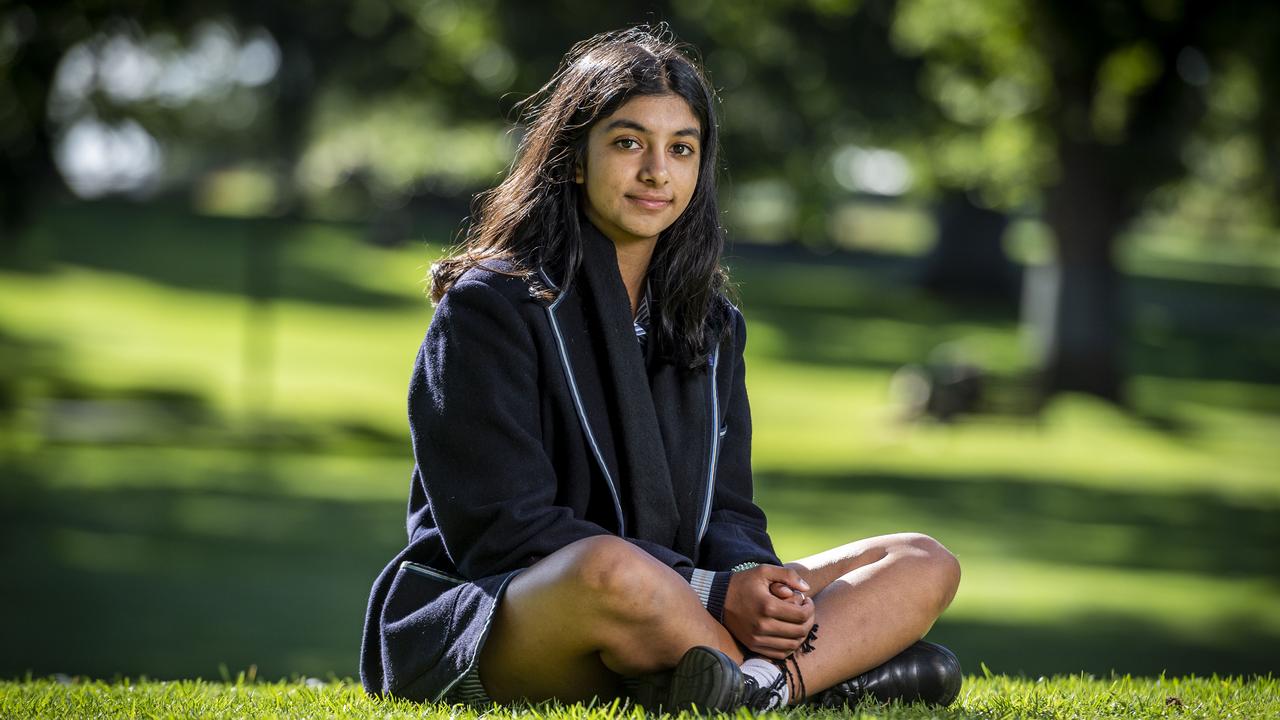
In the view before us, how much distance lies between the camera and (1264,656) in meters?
11.6

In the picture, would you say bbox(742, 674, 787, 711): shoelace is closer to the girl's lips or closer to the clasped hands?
the clasped hands

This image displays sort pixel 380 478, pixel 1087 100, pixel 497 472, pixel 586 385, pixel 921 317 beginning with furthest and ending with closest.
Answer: pixel 921 317 → pixel 1087 100 → pixel 380 478 → pixel 586 385 → pixel 497 472

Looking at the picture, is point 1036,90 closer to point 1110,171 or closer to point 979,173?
point 1110,171

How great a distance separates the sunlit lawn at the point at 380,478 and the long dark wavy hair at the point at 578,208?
0.30 m

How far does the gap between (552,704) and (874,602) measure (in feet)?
2.69

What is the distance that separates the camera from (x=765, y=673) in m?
4.01

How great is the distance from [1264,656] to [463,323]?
29.4ft

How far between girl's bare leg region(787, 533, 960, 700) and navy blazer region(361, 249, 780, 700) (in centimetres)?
27

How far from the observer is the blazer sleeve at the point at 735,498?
4.45m

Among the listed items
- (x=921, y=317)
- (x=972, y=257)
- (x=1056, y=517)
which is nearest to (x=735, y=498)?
(x=1056, y=517)

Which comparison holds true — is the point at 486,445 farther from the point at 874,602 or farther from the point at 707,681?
the point at 874,602

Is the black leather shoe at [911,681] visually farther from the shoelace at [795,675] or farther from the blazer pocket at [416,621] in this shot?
the blazer pocket at [416,621]

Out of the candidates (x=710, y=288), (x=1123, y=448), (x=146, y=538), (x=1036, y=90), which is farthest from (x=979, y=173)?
(x=710, y=288)

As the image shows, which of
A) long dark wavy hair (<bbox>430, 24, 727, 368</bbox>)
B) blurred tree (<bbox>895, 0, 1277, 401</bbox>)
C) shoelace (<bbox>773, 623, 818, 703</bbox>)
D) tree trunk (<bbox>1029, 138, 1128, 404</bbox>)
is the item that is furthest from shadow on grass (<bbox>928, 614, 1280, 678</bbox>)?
tree trunk (<bbox>1029, 138, 1128, 404</bbox>)
